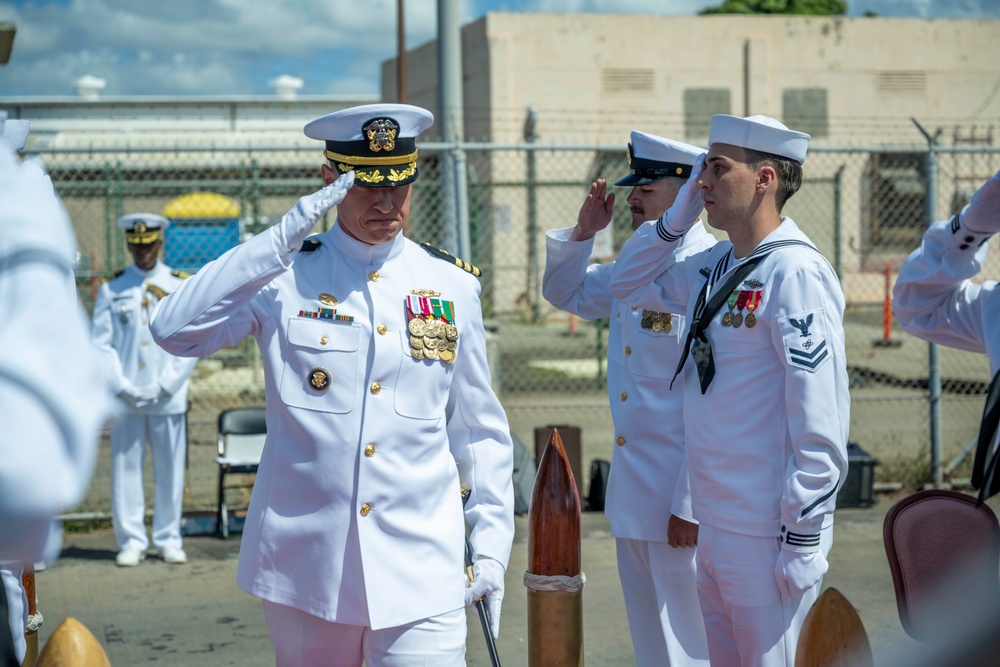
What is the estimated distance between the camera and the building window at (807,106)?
84.4 feet

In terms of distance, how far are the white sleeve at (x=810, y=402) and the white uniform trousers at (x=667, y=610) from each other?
3.17 feet

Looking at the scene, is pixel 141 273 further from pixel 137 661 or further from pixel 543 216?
pixel 543 216

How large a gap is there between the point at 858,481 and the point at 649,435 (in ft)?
14.1

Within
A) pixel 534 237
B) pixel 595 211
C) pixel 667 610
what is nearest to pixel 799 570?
pixel 667 610

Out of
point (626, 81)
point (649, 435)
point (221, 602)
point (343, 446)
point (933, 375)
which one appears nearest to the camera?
point (343, 446)

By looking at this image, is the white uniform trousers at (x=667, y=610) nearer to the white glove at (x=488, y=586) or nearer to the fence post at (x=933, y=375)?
the white glove at (x=488, y=586)

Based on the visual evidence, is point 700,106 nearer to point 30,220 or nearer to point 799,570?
point 799,570

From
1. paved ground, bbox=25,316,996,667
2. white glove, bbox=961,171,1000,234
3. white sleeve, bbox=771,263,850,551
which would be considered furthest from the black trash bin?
white sleeve, bbox=771,263,850,551

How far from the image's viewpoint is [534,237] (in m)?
14.5

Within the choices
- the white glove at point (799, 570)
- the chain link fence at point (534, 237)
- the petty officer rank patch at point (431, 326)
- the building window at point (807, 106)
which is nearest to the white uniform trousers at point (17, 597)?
the petty officer rank patch at point (431, 326)

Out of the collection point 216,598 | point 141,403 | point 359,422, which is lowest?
point 216,598

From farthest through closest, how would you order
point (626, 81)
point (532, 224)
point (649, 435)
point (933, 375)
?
point (626, 81) → point (532, 224) → point (933, 375) → point (649, 435)

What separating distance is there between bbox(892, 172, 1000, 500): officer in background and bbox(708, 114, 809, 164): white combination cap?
584mm

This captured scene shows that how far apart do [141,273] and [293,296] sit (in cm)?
469
